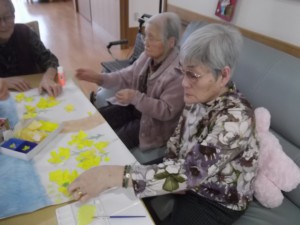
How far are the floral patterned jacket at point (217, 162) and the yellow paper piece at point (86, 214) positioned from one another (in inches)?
6.1

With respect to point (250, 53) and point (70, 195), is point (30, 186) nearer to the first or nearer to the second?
point (70, 195)

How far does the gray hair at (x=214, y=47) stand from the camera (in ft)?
3.06

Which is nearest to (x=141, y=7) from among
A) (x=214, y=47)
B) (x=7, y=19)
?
(x=7, y=19)

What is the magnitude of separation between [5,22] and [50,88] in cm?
52

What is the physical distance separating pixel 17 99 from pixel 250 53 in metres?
1.30

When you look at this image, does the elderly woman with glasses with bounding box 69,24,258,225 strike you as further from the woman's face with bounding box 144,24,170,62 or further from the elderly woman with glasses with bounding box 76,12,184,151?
the woman's face with bounding box 144,24,170,62

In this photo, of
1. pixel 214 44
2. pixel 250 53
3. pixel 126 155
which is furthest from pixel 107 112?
pixel 214 44

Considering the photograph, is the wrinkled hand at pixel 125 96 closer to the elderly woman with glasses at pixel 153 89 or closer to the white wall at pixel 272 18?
the elderly woman with glasses at pixel 153 89

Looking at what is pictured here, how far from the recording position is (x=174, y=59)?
156cm

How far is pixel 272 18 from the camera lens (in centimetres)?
161

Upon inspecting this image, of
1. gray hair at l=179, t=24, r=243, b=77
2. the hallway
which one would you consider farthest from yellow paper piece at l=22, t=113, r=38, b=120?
the hallway

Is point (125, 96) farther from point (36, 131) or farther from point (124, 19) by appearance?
point (124, 19)

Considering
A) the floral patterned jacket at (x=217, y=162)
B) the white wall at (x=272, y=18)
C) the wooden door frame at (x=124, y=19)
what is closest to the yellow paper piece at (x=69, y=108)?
the floral patterned jacket at (x=217, y=162)

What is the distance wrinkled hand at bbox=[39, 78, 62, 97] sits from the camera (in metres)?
1.47
